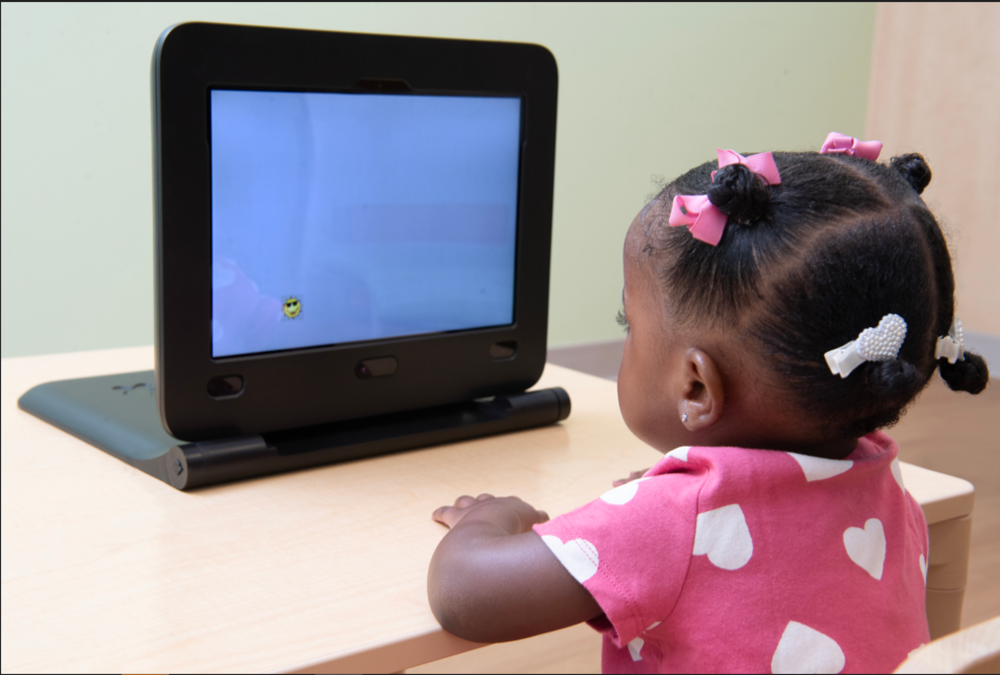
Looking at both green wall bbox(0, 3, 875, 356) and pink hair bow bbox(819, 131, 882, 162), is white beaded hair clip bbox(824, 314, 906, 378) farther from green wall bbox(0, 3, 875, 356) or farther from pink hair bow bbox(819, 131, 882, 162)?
green wall bbox(0, 3, 875, 356)

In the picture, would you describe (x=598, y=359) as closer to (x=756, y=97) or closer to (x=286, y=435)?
(x=756, y=97)

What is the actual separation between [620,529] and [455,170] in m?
0.42

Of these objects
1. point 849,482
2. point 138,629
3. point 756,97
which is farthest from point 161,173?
point 756,97

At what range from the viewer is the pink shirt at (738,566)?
0.49 metres

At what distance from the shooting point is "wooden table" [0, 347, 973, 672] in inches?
19.4

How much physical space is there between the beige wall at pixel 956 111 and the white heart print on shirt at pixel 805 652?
286cm

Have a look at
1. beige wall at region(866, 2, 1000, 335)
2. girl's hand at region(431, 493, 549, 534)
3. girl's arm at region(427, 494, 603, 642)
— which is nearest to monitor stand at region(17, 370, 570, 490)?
girl's hand at region(431, 493, 549, 534)

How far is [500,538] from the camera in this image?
1.79 feet

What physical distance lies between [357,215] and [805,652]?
47cm

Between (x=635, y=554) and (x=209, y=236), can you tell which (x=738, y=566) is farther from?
(x=209, y=236)

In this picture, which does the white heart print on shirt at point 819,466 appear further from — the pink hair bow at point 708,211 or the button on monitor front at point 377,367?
the button on monitor front at point 377,367

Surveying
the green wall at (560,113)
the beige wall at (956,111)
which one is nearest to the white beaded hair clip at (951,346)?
the green wall at (560,113)

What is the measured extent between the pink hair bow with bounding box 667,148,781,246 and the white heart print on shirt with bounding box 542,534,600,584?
7.2 inches

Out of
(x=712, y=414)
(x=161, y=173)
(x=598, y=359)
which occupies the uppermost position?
(x=161, y=173)
